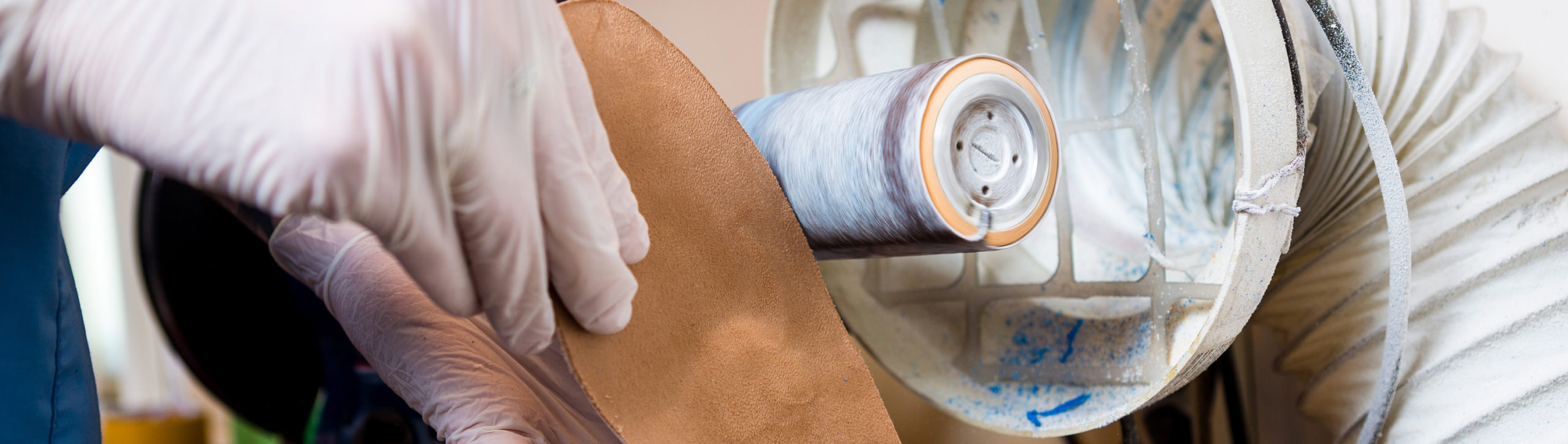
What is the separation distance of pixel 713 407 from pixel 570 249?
8.9 inches

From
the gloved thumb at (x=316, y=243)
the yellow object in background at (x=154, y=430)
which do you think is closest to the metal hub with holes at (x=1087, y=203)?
the gloved thumb at (x=316, y=243)

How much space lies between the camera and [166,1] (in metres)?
0.47

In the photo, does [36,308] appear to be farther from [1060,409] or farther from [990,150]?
[1060,409]

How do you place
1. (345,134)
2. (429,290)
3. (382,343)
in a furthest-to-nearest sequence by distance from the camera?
1. (382,343)
2. (429,290)
3. (345,134)

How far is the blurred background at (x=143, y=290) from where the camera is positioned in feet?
4.96

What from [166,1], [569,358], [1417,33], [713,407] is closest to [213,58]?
[166,1]

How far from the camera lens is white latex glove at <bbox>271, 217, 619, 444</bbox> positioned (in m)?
0.84

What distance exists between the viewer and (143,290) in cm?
157

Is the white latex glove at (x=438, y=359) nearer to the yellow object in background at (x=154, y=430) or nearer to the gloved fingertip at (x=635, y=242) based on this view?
the gloved fingertip at (x=635, y=242)

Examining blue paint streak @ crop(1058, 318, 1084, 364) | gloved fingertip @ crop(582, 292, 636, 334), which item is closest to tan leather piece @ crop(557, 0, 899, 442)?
gloved fingertip @ crop(582, 292, 636, 334)

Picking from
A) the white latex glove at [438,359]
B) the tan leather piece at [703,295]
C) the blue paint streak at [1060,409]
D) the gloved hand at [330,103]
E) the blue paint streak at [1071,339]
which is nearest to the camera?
the gloved hand at [330,103]

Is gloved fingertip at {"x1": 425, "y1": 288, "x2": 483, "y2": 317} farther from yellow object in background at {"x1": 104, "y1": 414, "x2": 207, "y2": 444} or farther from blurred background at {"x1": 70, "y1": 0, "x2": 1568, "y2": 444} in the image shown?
yellow object in background at {"x1": 104, "y1": 414, "x2": 207, "y2": 444}

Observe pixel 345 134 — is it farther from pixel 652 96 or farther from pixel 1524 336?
pixel 1524 336

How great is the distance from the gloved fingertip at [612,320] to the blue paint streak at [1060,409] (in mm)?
591
